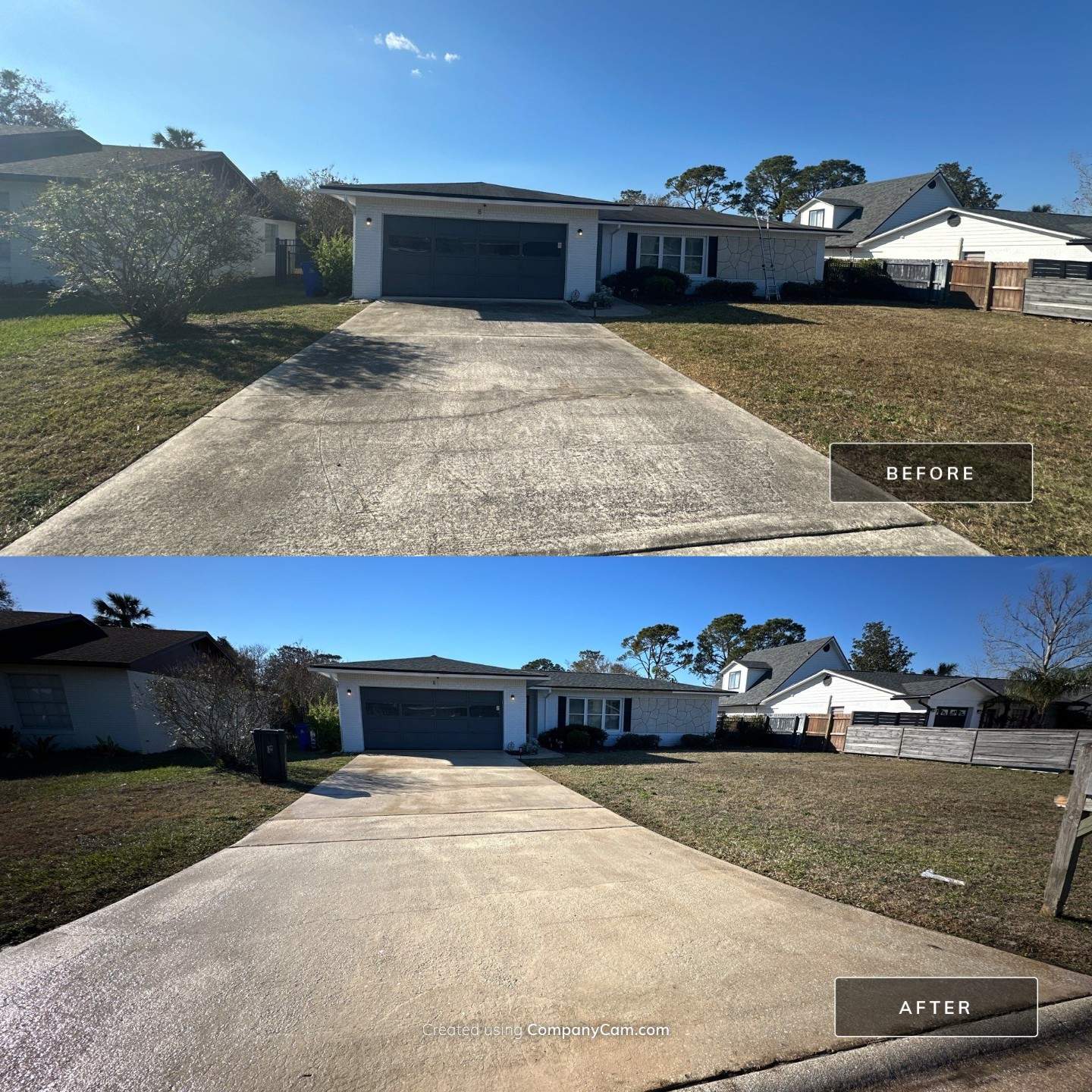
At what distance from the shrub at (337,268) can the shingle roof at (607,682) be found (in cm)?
1228

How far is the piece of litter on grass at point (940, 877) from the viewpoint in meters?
5.35

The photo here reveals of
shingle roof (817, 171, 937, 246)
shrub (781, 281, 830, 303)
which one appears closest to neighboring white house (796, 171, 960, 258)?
shingle roof (817, 171, 937, 246)

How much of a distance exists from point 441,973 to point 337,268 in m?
20.1

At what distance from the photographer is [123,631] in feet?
57.2

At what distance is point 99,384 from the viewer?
10484 mm

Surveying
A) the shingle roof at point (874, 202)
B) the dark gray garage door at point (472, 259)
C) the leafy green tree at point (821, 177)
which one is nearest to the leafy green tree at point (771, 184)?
the leafy green tree at point (821, 177)

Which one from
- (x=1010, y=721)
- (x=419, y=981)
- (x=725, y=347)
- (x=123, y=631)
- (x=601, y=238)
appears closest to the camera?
(x=419, y=981)

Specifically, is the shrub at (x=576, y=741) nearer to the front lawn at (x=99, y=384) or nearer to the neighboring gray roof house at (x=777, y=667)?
the front lawn at (x=99, y=384)

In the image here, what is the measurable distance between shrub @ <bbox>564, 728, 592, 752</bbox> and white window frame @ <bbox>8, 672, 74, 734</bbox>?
1109cm

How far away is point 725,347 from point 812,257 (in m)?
13.5

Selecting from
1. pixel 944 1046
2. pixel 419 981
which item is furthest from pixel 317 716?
pixel 944 1046

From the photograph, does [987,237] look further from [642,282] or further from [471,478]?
[471,478]

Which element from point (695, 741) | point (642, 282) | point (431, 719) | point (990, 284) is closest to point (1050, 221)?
point (990, 284)

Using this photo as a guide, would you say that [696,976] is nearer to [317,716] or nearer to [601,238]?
[317,716]
